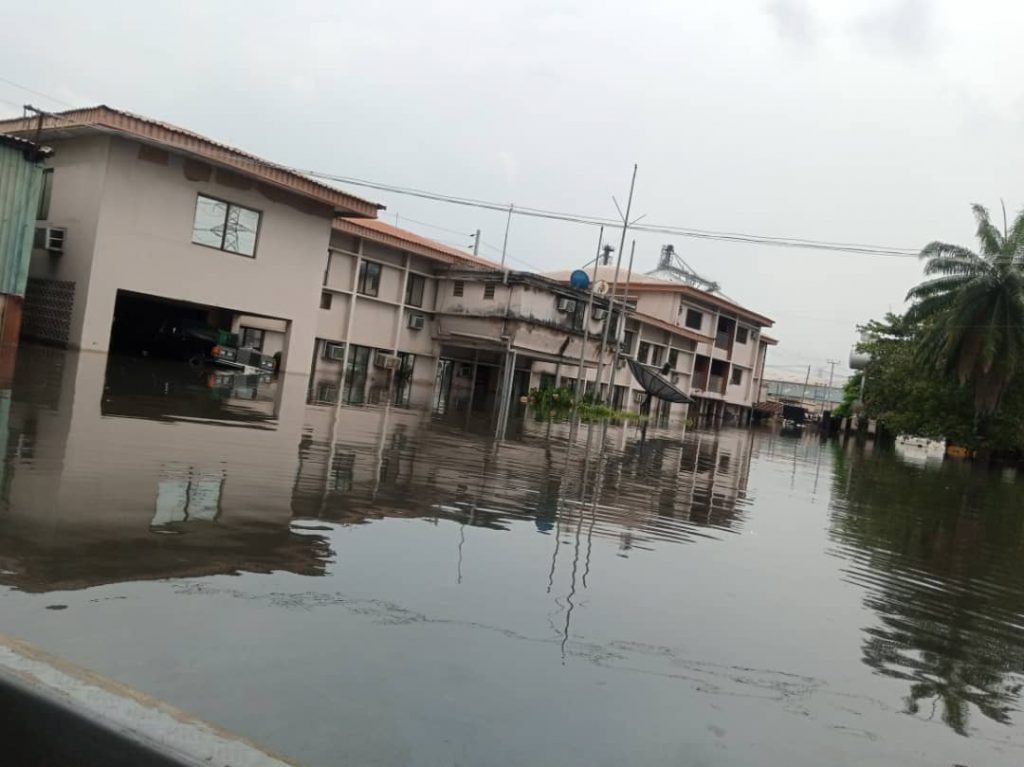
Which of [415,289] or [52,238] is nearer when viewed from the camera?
[52,238]

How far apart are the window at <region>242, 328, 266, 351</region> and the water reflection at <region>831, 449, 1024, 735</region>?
71.9ft

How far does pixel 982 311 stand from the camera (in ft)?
119

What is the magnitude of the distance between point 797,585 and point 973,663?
170 cm

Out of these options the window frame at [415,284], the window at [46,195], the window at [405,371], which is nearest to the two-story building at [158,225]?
the window at [46,195]

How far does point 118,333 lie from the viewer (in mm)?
25922

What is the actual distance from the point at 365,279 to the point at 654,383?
45.0 ft

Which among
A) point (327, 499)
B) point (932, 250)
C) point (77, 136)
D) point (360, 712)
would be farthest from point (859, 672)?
point (932, 250)

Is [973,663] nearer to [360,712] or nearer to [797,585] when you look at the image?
[797,585]

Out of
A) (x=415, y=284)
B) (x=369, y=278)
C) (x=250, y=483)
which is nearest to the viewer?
(x=250, y=483)

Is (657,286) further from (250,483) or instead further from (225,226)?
(250,483)

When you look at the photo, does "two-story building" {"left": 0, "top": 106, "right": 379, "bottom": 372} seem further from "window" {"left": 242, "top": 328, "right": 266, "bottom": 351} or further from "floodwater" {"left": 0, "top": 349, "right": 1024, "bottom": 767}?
"floodwater" {"left": 0, "top": 349, "right": 1024, "bottom": 767}

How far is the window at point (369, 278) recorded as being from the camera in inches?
1318

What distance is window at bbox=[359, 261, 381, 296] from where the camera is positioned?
33.5 metres

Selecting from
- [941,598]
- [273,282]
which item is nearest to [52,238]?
[273,282]
